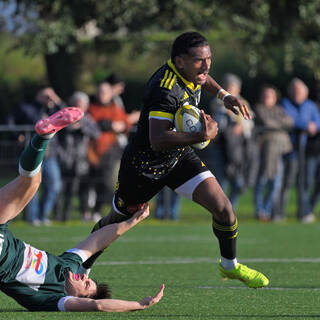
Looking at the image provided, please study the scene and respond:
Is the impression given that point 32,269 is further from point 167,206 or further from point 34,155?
point 167,206

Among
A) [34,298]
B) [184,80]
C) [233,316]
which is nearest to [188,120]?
[184,80]

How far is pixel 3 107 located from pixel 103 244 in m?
29.2

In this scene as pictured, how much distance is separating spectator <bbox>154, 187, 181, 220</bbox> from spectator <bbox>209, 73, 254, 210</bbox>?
2.99 feet

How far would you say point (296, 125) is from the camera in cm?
1677

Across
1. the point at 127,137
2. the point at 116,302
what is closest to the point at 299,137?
the point at 127,137

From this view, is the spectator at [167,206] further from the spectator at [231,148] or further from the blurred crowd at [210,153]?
the spectator at [231,148]

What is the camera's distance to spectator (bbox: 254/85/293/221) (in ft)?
54.1

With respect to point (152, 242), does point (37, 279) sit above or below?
above

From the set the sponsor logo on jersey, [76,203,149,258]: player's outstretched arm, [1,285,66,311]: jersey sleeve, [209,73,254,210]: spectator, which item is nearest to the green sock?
the sponsor logo on jersey

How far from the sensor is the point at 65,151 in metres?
15.6

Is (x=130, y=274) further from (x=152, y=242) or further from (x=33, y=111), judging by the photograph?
(x=33, y=111)

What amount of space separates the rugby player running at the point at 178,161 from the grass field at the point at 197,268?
1.37 ft

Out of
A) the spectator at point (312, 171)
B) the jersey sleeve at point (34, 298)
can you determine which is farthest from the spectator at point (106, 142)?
the jersey sleeve at point (34, 298)

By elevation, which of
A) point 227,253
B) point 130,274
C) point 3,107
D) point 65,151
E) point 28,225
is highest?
point 227,253
